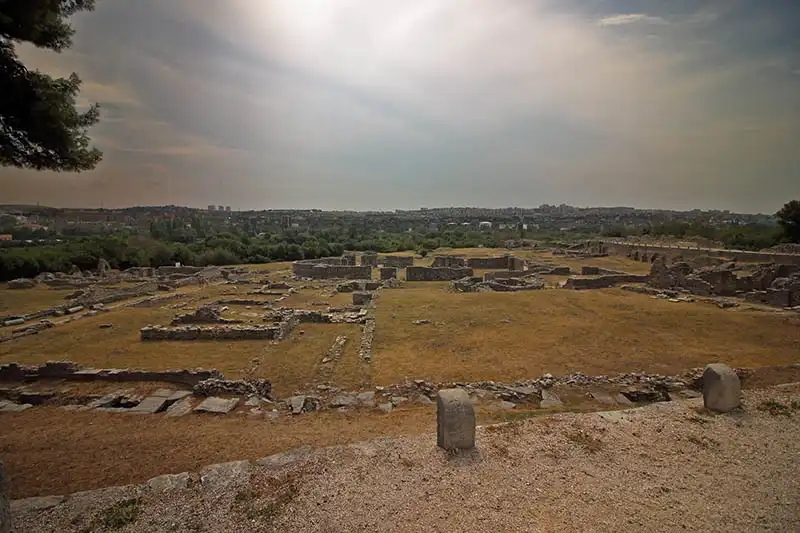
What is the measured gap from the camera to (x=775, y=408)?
A: 24.9ft

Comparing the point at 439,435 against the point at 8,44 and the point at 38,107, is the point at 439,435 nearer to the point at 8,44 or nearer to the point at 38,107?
the point at 38,107

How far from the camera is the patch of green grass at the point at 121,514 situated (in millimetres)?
4824

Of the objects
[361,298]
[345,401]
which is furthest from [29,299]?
[345,401]

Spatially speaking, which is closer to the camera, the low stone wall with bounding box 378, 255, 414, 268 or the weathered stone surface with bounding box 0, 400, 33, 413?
the weathered stone surface with bounding box 0, 400, 33, 413

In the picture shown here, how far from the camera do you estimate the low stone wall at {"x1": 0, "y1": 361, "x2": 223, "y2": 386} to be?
39.4 feet

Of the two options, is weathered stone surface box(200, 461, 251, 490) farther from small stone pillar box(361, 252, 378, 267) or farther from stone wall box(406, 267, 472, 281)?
small stone pillar box(361, 252, 378, 267)

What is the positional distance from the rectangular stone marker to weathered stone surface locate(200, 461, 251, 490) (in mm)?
4608

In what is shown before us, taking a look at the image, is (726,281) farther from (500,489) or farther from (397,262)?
(397,262)

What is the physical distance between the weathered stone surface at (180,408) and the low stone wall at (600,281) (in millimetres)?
24389

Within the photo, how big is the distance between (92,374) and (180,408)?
15.1ft

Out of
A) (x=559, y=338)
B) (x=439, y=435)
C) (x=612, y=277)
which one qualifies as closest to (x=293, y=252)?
(x=612, y=277)

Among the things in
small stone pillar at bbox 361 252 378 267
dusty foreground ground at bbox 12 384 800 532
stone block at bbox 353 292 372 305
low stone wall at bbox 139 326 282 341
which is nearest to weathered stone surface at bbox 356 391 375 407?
dusty foreground ground at bbox 12 384 800 532

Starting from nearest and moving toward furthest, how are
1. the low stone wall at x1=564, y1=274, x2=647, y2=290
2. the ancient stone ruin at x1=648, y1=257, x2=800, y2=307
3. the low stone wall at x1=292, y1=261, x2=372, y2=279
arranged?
the ancient stone ruin at x1=648, y1=257, x2=800, y2=307
the low stone wall at x1=564, y1=274, x2=647, y2=290
the low stone wall at x1=292, y1=261, x2=372, y2=279

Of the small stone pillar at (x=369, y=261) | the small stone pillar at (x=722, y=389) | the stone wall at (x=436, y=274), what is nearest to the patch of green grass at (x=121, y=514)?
the small stone pillar at (x=722, y=389)
